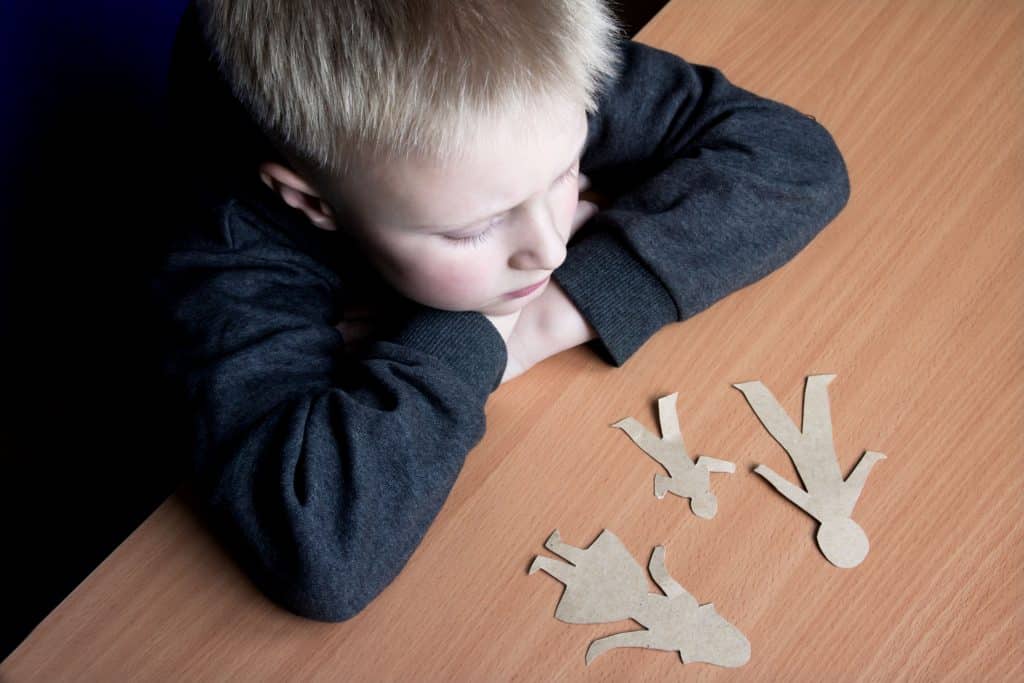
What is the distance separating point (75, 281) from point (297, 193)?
2.29 ft

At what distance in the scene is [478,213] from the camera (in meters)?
0.68

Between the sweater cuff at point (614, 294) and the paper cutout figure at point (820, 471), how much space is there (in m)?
0.09

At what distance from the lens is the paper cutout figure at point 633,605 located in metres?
0.65

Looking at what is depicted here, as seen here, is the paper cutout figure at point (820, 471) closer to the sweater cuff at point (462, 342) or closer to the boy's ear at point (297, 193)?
the sweater cuff at point (462, 342)

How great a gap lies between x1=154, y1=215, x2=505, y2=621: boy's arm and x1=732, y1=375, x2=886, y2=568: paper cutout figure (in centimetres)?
21

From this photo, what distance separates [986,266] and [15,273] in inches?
42.9

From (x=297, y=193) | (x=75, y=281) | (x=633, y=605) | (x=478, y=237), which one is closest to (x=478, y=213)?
(x=478, y=237)

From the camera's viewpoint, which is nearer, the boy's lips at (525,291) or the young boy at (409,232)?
the young boy at (409,232)

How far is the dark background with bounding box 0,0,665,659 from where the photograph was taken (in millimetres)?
1144

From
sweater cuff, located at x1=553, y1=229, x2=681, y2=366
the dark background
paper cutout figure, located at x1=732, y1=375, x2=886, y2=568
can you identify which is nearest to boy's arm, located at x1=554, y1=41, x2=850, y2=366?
sweater cuff, located at x1=553, y1=229, x2=681, y2=366

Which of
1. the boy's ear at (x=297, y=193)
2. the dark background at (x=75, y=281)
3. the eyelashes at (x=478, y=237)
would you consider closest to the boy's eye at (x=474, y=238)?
the eyelashes at (x=478, y=237)

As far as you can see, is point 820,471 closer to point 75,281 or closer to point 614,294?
point 614,294

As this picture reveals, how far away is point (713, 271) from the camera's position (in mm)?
800

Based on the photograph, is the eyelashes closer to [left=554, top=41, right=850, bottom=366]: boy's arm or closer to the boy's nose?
the boy's nose
